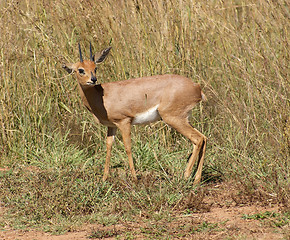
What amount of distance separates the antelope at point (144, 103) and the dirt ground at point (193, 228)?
857 millimetres

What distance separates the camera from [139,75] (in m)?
6.29

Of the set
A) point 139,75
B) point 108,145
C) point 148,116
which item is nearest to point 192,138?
point 148,116

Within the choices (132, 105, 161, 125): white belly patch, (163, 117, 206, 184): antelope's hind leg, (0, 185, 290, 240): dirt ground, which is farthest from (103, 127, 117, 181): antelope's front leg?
(0, 185, 290, 240): dirt ground

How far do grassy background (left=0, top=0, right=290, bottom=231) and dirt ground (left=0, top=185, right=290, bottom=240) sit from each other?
0.60 metres

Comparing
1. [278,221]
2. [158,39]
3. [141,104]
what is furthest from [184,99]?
[278,221]

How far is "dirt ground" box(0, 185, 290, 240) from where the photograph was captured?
12.2ft

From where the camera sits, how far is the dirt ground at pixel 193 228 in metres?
3.73

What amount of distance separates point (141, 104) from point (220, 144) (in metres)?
1.14

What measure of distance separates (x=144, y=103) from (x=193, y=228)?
174 centimetres

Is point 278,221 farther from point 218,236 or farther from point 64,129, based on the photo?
point 64,129

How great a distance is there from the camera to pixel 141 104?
525cm

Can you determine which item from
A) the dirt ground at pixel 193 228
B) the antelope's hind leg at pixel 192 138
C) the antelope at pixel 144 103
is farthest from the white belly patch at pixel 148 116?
the dirt ground at pixel 193 228

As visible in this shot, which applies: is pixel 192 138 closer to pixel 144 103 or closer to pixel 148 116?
pixel 148 116

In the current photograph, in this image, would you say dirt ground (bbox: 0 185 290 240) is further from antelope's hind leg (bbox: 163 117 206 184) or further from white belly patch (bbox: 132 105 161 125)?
white belly patch (bbox: 132 105 161 125)
